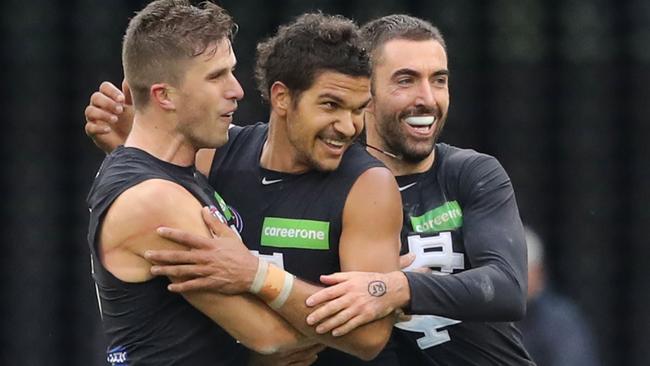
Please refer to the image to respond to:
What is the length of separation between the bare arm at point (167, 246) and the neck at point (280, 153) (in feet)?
1.60

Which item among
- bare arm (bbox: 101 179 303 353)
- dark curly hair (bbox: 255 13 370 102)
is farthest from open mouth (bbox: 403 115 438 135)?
bare arm (bbox: 101 179 303 353)

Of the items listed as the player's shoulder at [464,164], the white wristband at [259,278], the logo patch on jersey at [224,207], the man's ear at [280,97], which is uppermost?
the man's ear at [280,97]

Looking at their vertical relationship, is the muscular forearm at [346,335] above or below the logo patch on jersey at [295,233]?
below

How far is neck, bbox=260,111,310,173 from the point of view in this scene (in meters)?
5.09

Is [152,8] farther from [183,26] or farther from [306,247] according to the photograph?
[306,247]

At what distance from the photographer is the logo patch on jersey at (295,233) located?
16.3ft

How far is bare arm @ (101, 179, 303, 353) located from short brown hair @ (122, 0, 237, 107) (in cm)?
37

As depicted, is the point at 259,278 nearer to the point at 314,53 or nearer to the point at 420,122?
the point at 314,53

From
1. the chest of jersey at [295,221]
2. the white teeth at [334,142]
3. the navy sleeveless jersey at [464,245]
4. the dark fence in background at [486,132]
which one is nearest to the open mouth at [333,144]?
the white teeth at [334,142]

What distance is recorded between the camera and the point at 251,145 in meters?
A: 5.27

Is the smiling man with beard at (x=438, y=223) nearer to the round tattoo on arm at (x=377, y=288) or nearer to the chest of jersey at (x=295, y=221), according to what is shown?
the round tattoo on arm at (x=377, y=288)

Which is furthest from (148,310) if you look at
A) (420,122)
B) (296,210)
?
(420,122)

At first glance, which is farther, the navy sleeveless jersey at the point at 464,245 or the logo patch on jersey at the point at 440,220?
the logo patch on jersey at the point at 440,220

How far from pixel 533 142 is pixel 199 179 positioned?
11.6 ft
